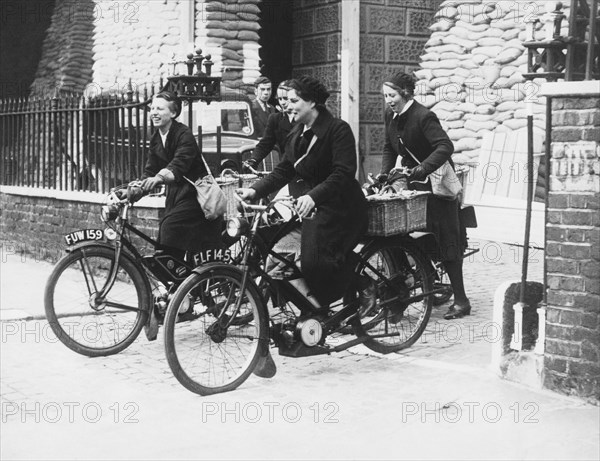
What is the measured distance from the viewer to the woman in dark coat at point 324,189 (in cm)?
658

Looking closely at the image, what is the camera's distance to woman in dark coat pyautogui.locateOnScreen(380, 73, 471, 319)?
8.02m

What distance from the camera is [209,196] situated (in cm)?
784

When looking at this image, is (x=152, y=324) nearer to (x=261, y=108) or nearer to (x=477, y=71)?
(x=261, y=108)

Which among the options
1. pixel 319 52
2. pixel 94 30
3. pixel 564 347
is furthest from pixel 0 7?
pixel 564 347

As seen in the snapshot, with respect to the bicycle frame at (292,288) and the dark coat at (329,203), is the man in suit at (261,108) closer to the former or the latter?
the bicycle frame at (292,288)

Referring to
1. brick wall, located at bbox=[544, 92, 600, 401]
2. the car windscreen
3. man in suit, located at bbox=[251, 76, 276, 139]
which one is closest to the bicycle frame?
brick wall, located at bbox=[544, 92, 600, 401]

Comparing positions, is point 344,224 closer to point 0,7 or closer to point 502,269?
point 502,269

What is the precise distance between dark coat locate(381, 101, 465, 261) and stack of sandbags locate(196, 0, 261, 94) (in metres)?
7.64

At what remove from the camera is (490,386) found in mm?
6484

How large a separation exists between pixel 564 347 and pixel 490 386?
529 millimetres

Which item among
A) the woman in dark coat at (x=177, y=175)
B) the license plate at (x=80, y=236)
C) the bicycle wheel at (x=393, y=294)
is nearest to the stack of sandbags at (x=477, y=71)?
the bicycle wheel at (x=393, y=294)

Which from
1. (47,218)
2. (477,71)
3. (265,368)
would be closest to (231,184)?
(265,368)

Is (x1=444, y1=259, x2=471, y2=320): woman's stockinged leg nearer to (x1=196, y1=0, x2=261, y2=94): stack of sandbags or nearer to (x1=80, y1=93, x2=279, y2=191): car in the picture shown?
(x1=80, y1=93, x2=279, y2=191): car

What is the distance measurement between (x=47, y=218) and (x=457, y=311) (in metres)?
5.36
